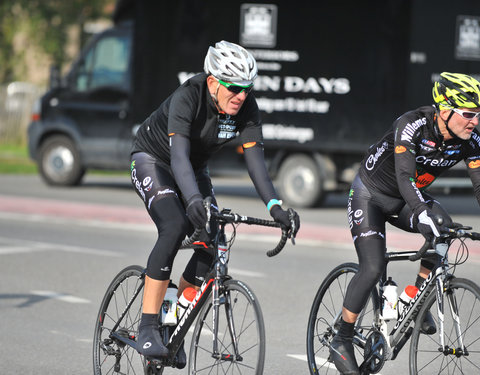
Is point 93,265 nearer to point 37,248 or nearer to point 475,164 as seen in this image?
point 37,248

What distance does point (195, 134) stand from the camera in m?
5.26

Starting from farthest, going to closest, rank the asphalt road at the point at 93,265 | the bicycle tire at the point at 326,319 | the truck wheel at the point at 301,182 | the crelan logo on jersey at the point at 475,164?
the truck wheel at the point at 301,182, the asphalt road at the point at 93,265, the bicycle tire at the point at 326,319, the crelan logo on jersey at the point at 475,164

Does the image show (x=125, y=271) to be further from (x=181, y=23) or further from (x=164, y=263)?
(x=181, y=23)

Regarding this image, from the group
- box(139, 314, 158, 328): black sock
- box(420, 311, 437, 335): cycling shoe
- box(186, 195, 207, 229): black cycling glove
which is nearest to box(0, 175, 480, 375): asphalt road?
box(139, 314, 158, 328): black sock

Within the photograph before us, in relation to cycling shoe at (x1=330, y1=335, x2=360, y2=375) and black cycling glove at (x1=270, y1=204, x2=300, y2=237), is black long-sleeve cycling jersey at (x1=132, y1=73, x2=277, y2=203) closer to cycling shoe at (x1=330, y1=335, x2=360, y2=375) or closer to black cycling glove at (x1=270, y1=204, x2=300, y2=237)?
black cycling glove at (x1=270, y1=204, x2=300, y2=237)

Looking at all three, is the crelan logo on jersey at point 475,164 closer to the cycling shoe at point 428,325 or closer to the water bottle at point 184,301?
the cycling shoe at point 428,325

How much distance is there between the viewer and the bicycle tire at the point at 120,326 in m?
5.49

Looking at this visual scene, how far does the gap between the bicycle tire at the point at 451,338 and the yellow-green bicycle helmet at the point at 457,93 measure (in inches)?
35.5

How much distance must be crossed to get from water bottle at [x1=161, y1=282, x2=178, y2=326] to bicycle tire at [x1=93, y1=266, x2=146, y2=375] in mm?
178

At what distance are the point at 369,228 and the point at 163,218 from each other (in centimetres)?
114

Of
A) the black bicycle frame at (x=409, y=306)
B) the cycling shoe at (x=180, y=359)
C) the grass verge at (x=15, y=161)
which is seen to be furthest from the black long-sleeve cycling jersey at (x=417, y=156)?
the grass verge at (x=15, y=161)

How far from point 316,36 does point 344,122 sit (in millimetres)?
1475

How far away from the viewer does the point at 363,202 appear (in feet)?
18.0

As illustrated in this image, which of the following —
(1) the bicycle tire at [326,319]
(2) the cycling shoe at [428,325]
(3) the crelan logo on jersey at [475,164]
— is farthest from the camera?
(1) the bicycle tire at [326,319]
